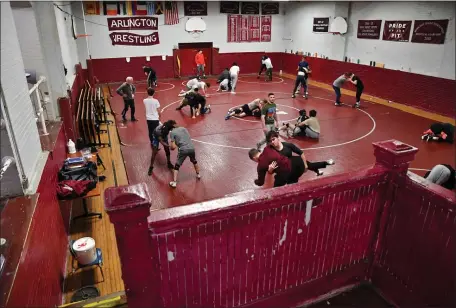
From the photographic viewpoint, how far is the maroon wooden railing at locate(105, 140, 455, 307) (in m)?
2.73

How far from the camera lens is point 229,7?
22.4 metres

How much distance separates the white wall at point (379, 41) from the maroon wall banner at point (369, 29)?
0.20m

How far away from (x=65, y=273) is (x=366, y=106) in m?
14.5

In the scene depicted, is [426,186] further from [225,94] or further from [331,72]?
[331,72]

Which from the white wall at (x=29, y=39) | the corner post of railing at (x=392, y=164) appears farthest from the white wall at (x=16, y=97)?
the corner post of railing at (x=392, y=164)

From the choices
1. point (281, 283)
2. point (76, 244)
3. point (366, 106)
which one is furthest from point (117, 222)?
point (366, 106)

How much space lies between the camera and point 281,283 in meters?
3.61

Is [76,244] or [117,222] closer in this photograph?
[117,222]

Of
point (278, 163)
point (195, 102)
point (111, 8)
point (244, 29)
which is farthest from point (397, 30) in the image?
point (111, 8)

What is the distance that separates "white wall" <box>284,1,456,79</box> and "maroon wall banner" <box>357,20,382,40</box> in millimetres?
200

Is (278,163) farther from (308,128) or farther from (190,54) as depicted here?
(190,54)

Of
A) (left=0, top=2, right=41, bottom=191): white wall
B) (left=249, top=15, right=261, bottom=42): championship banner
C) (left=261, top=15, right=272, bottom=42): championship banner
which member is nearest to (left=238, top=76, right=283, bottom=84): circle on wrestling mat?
(left=249, top=15, right=261, bottom=42): championship banner

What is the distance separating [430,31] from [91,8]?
17.5 m

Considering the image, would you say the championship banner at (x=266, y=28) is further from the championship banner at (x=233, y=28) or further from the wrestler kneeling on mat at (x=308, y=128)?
the wrestler kneeling on mat at (x=308, y=128)
